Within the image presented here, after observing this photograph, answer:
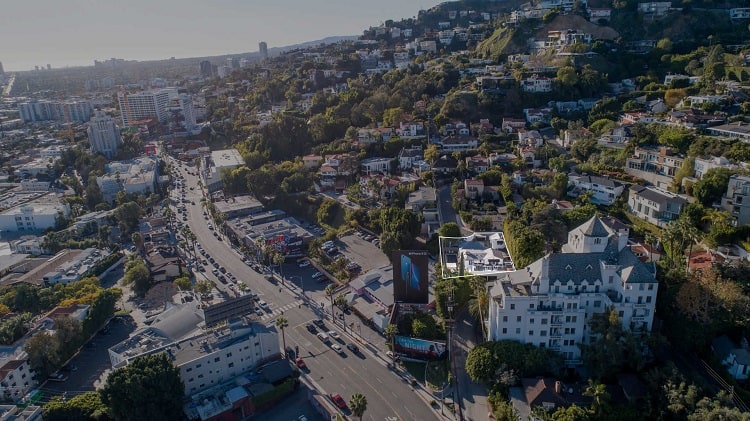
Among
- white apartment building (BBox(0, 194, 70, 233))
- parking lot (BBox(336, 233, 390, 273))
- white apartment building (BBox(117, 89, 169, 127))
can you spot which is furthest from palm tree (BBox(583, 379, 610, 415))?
white apartment building (BBox(117, 89, 169, 127))

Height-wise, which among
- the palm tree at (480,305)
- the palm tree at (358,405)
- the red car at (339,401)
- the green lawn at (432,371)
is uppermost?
the palm tree at (480,305)

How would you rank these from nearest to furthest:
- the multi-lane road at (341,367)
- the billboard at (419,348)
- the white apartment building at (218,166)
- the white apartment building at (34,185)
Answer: the multi-lane road at (341,367), the billboard at (419,348), the white apartment building at (218,166), the white apartment building at (34,185)

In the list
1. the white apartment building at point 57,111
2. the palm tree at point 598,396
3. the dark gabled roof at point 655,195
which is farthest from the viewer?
the white apartment building at point 57,111

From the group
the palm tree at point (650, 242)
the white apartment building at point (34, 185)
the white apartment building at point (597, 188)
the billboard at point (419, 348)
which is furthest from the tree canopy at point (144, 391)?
the white apartment building at point (34, 185)

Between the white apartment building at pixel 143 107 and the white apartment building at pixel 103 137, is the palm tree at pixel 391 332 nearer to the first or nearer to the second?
the white apartment building at pixel 103 137

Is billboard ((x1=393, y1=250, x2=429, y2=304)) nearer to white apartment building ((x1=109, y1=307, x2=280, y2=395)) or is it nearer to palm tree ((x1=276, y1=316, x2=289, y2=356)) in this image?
palm tree ((x1=276, y1=316, x2=289, y2=356))

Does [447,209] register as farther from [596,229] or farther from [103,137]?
[103,137]

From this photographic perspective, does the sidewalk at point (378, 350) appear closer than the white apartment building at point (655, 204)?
Yes
